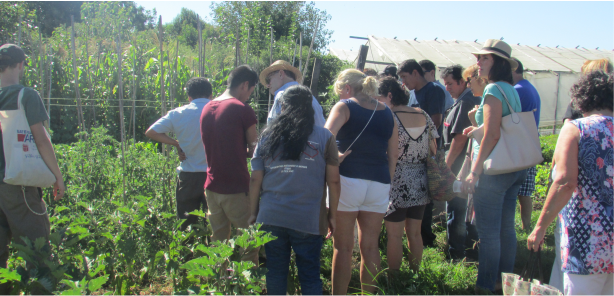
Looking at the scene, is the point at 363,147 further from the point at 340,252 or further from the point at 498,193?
the point at 498,193

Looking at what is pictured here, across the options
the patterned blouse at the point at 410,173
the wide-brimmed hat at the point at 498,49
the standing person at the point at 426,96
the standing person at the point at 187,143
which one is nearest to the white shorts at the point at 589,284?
the patterned blouse at the point at 410,173

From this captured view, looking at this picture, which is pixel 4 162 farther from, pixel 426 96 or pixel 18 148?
pixel 426 96

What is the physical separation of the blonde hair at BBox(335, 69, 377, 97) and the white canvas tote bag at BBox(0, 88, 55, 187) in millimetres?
2102

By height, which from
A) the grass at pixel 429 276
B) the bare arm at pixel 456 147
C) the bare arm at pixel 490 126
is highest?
the bare arm at pixel 490 126

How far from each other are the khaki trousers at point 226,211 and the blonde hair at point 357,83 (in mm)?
1145

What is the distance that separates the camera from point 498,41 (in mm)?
2883

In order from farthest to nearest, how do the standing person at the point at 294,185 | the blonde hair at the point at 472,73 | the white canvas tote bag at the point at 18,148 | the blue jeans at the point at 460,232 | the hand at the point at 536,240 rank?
the blue jeans at the point at 460,232 → the blonde hair at the point at 472,73 → the white canvas tote bag at the point at 18,148 → the standing person at the point at 294,185 → the hand at the point at 536,240

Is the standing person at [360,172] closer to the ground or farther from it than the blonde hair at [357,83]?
closer to the ground

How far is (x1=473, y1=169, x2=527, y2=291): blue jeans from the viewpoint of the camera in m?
2.80

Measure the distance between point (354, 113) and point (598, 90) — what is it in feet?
4.55

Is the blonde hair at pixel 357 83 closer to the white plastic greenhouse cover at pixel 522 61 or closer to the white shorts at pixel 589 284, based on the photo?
the white shorts at pixel 589 284

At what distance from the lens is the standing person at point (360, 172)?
9.03 ft

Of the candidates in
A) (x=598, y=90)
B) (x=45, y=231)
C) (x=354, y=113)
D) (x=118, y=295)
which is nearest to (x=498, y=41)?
(x=598, y=90)

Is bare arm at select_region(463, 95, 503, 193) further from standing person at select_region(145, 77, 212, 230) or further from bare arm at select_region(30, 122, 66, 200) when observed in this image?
bare arm at select_region(30, 122, 66, 200)
